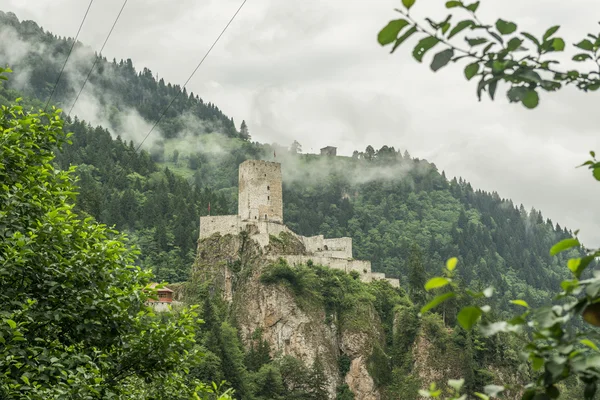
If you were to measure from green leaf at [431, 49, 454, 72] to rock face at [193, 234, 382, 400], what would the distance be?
216ft

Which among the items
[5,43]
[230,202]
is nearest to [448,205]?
[230,202]

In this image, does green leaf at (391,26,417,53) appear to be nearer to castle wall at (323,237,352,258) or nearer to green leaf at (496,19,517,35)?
green leaf at (496,19,517,35)

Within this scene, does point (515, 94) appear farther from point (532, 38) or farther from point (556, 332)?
point (556, 332)

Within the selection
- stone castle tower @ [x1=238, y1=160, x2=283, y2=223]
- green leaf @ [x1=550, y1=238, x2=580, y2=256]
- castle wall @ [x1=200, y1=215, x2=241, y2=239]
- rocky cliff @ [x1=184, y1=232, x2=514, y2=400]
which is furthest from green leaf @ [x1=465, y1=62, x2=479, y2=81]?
stone castle tower @ [x1=238, y1=160, x2=283, y2=223]

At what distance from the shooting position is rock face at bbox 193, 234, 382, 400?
6950 cm

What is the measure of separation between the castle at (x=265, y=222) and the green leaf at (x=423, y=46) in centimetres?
6640

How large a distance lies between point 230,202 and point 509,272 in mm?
63887

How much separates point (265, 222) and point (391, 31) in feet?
226

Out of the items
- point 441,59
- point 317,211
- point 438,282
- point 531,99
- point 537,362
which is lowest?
point 537,362

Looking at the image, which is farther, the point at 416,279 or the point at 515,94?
the point at 416,279

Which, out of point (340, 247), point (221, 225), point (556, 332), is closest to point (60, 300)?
A: point (556, 332)

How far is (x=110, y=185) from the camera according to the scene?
392ft

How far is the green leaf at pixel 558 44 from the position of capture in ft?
12.9

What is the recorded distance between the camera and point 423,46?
3.98 metres
